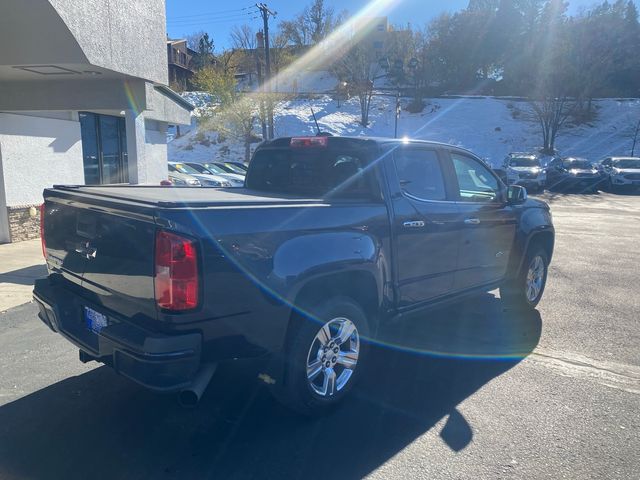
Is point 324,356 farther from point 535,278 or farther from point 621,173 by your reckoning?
point 621,173

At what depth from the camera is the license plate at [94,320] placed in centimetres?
300

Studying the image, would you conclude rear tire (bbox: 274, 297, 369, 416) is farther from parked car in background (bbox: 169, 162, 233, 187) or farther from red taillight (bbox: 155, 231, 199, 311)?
parked car in background (bbox: 169, 162, 233, 187)

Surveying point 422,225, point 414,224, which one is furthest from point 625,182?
point 414,224

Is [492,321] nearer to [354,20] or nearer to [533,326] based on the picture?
[533,326]

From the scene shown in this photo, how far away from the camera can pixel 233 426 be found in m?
3.23

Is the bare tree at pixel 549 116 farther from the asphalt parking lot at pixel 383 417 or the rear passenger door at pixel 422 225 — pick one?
the rear passenger door at pixel 422 225

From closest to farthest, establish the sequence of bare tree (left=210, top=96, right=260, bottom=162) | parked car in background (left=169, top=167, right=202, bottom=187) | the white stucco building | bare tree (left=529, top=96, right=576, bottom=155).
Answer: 1. the white stucco building
2. parked car in background (left=169, top=167, right=202, bottom=187)
3. bare tree (left=210, top=96, right=260, bottom=162)
4. bare tree (left=529, top=96, right=576, bottom=155)

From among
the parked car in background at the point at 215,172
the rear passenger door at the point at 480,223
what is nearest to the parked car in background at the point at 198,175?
the parked car in background at the point at 215,172

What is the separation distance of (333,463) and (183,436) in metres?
1.00

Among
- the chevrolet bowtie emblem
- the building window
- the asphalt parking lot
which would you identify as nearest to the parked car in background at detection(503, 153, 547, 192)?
the building window

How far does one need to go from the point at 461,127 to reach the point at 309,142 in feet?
130

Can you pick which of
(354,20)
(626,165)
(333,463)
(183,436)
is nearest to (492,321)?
(333,463)

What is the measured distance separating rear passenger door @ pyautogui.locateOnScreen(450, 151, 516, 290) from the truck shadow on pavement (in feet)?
2.79

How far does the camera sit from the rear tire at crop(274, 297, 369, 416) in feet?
10.2
